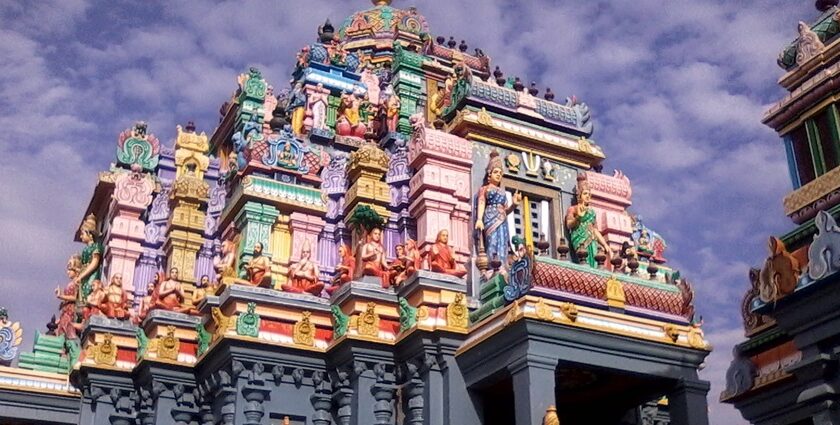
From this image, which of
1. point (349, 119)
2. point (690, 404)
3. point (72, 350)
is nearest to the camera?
point (690, 404)

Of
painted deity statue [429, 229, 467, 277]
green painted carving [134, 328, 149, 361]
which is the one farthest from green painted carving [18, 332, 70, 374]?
painted deity statue [429, 229, 467, 277]

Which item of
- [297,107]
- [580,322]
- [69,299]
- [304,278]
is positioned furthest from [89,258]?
[580,322]

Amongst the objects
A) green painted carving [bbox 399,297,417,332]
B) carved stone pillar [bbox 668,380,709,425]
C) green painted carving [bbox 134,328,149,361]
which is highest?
green painted carving [bbox 134,328,149,361]

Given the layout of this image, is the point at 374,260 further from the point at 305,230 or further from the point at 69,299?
the point at 69,299

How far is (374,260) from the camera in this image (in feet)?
68.7

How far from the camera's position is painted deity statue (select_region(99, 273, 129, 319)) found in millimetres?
25094

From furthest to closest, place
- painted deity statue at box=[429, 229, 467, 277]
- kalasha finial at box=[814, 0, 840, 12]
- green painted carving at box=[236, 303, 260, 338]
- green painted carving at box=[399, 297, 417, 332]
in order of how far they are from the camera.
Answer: green painted carving at box=[236, 303, 260, 338] → painted deity statue at box=[429, 229, 467, 277] → green painted carving at box=[399, 297, 417, 332] → kalasha finial at box=[814, 0, 840, 12]

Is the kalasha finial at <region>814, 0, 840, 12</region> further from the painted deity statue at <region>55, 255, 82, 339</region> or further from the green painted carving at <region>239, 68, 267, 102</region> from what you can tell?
the painted deity statue at <region>55, 255, 82, 339</region>

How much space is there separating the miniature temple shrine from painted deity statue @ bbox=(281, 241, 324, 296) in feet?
31.4

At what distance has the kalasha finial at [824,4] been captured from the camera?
14930mm

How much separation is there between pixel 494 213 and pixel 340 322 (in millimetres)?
4009

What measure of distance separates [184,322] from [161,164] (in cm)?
739

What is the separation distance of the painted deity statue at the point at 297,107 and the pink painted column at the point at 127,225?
17.0 ft

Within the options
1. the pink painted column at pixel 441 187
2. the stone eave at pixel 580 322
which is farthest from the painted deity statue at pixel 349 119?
the stone eave at pixel 580 322
